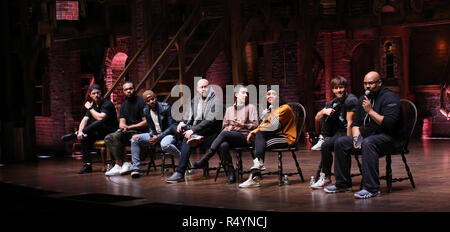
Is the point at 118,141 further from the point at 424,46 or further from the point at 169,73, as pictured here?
the point at 424,46

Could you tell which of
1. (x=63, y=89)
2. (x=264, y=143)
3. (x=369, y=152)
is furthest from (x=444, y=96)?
(x=63, y=89)

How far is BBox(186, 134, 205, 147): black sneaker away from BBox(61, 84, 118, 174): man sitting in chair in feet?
6.34

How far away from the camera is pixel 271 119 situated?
728 centimetres

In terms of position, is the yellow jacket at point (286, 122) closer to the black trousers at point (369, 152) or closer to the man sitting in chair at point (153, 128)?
the black trousers at point (369, 152)

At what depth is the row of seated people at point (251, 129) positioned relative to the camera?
630 centimetres

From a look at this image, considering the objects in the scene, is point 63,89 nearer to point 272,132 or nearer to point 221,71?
point 221,71

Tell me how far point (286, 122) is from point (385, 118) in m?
1.33

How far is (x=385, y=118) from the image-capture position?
6.24 meters

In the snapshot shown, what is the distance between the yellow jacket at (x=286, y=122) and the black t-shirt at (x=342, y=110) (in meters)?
0.50

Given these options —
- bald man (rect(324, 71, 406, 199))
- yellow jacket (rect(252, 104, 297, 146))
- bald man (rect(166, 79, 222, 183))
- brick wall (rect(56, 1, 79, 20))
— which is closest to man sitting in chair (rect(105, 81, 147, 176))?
bald man (rect(166, 79, 222, 183))

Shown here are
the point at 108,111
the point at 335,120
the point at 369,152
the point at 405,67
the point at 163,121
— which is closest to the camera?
the point at 369,152

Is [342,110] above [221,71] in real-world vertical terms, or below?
below

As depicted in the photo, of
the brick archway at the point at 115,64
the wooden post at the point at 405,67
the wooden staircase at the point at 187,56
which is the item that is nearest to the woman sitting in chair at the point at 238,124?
the wooden staircase at the point at 187,56
